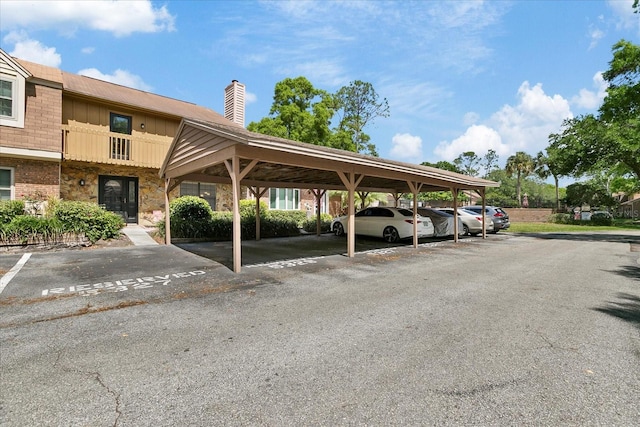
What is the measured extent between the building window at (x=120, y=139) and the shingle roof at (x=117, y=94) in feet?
3.05

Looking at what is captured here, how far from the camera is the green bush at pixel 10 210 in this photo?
9.52 m

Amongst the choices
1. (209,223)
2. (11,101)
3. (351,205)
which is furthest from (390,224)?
(11,101)

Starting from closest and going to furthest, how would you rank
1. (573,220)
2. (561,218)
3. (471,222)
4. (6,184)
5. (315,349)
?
(315,349), (6,184), (471,222), (573,220), (561,218)

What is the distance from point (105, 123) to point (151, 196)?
379cm

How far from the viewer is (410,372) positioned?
2885 millimetres

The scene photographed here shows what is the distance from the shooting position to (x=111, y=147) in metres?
14.0

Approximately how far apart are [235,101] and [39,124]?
10545 millimetres

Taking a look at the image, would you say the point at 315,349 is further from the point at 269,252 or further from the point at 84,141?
the point at 84,141

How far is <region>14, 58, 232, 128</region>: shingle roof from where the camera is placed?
41.7ft

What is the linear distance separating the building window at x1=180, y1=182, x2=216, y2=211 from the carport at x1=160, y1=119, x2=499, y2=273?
467 cm

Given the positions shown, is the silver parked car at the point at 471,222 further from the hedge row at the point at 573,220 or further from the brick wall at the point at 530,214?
the hedge row at the point at 573,220


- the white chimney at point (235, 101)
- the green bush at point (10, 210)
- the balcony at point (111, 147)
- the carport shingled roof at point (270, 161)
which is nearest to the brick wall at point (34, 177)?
the balcony at point (111, 147)

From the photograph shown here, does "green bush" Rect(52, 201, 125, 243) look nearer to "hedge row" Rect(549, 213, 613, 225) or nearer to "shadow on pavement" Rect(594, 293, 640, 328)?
"shadow on pavement" Rect(594, 293, 640, 328)

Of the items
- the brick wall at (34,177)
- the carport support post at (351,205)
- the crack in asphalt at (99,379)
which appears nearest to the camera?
the crack in asphalt at (99,379)
